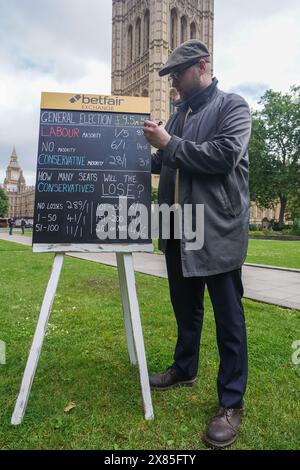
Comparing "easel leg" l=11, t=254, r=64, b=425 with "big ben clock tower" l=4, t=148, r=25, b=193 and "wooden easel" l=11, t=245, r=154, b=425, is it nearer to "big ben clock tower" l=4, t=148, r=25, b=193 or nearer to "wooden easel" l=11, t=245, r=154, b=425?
"wooden easel" l=11, t=245, r=154, b=425

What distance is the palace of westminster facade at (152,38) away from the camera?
72000 mm

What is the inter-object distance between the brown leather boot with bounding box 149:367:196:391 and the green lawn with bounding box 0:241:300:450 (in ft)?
0.26

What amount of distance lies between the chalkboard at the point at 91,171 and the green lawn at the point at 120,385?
1.27 meters

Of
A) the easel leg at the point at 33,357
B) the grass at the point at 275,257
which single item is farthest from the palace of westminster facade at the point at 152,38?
the easel leg at the point at 33,357

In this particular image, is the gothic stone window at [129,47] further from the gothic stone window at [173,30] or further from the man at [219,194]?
the man at [219,194]

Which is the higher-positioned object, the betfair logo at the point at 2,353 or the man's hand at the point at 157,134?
the man's hand at the point at 157,134

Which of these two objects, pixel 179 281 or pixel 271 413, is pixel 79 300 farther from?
pixel 271 413

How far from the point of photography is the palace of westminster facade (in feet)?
236

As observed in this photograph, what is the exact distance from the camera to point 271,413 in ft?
8.02

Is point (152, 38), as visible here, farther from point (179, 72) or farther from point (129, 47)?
point (179, 72)

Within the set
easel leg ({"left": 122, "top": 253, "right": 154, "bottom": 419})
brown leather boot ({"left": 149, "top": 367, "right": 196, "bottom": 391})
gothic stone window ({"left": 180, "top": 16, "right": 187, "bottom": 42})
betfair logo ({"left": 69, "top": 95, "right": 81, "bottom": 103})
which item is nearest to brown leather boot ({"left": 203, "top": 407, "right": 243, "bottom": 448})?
easel leg ({"left": 122, "top": 253, "right": 154, "bottom": 419})

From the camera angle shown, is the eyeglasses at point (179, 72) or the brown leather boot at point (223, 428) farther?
the eyeglasses at point (179, 72)

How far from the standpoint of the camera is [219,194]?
→ 229 cm

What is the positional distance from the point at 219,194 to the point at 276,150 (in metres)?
43.4
